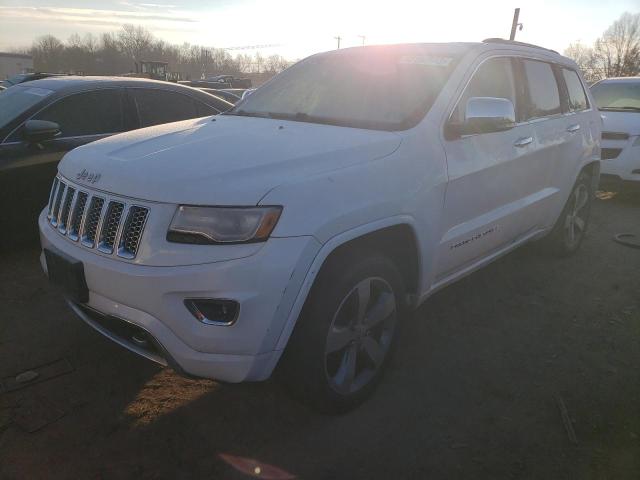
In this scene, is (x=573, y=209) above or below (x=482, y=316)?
above

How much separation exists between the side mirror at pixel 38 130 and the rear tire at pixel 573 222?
441cm

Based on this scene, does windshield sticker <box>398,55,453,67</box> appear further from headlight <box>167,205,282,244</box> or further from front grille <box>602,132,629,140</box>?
front grille <box>602,132,629,140</box>

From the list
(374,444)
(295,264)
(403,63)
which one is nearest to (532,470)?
(374,444)

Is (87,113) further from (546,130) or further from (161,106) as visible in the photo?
(546,130)

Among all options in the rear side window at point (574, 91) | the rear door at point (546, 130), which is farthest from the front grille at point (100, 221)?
the rear side window at point (574, 91)

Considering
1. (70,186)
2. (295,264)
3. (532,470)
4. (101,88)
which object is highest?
(101,88)

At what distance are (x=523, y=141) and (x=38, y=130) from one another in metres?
3.75

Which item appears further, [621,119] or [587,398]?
[621,119]

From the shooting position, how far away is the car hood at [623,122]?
7.64 meters

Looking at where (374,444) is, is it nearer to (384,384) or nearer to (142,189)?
(384,384)

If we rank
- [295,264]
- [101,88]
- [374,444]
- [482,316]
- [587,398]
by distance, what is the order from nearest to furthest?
[295,264] < [374,444] < [587,398] < [482,316] < [101,88]

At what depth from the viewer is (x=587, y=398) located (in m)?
2.86

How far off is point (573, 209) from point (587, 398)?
249 centimetres

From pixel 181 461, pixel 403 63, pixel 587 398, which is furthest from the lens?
pixel 403 63
